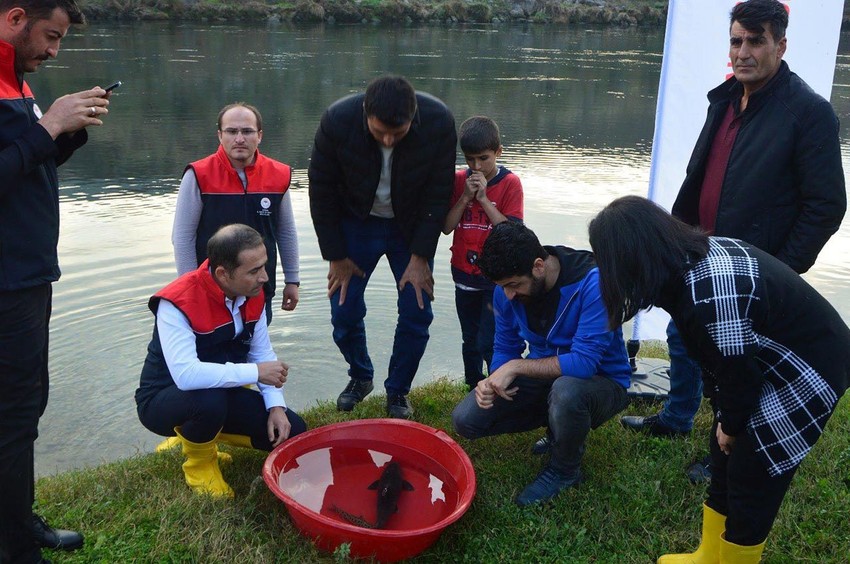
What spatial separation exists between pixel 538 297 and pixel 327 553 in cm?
130

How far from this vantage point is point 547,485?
3133mm

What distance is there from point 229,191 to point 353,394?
4.09 ft

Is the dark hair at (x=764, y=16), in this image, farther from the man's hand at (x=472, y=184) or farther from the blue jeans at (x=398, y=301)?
the blue jeans at (x=398, y=301)

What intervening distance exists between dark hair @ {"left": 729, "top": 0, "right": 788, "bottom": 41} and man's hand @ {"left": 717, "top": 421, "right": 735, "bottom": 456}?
1.56 meters

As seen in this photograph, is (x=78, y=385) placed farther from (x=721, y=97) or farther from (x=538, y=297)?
(x=721, y=97)

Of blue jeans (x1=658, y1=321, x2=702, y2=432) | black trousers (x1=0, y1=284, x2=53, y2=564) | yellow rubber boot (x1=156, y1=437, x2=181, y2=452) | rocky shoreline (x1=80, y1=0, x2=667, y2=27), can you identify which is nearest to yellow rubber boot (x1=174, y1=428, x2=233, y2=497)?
yellow rubber boot (x1=156, y1=437, x2=181, y2=452)

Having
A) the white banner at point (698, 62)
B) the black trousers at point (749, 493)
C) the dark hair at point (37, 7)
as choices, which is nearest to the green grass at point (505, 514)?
the black trousers at point (749, 493)

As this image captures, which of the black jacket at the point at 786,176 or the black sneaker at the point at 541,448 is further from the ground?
the black jacket at the point at 786,176

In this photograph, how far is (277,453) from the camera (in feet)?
9.87

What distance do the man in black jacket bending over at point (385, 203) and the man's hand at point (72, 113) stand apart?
1235 millimetres

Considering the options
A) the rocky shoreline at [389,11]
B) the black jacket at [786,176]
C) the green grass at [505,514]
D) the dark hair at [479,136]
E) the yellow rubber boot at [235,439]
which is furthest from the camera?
the rocky shoreline at [389,11]

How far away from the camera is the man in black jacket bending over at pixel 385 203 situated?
353cm

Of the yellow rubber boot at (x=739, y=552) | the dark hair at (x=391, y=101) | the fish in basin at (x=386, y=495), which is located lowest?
the fish in basin at (x=386, y=495)

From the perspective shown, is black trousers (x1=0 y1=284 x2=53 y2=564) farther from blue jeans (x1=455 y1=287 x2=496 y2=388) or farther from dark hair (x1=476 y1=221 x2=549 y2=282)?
blue jeans (x1=455 y1=287 x2=496 y2=388)
